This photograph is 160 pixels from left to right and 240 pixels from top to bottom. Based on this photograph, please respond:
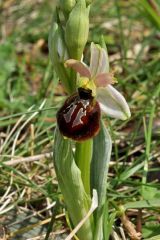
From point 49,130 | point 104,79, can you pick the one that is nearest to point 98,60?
point 104,79

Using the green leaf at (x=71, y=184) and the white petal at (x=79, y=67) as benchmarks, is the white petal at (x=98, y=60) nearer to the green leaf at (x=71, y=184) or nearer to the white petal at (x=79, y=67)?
the white petal at (x=79, y=67)

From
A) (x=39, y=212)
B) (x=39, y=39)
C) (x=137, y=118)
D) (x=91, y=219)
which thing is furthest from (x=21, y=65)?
(x=91, y=219)

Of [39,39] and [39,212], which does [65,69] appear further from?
[39,39]

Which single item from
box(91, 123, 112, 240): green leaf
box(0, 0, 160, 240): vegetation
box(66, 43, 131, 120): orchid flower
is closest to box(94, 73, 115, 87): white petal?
box(66, 43, 131, 120): orchid flower

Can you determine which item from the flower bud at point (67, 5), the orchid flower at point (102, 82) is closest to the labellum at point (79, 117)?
the orchid flower at point (102, 82)

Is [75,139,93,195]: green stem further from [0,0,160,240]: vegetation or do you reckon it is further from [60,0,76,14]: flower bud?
[60,0,76,14]: flower bud
